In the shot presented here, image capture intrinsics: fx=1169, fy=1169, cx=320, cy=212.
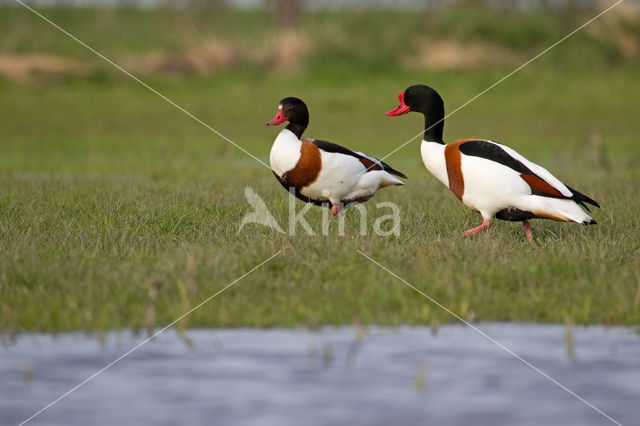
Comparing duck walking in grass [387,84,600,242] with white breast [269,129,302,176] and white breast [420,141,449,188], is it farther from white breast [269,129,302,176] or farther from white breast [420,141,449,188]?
white breast [269,129,302,176]

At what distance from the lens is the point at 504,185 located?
306 inches

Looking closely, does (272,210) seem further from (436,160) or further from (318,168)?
(436,160)

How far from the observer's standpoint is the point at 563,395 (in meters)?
4.94

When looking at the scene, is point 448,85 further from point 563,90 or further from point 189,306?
point 189,306

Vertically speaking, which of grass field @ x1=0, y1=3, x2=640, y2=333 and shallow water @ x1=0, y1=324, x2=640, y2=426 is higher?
grass field @ x1=0, y1=3, x2=640, y2=333

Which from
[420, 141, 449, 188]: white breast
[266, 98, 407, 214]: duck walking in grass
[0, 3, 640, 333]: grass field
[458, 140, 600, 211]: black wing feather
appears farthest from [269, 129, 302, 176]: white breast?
[458, 140, 600, 211]: black wing feather

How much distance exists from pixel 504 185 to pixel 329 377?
3020 mm

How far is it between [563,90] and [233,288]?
1722 centimetres

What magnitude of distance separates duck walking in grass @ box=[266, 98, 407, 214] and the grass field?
0.83 feet

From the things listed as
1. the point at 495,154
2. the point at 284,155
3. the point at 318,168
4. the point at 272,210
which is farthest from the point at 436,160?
the point at 272,210

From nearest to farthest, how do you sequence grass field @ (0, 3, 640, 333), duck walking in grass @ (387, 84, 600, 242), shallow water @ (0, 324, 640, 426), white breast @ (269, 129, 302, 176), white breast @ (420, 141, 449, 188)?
shallow water @ (0, 324, 640, 426) < grass field @ (0, 3, 640, 333) < duck walking in grass @ (387, 84, 600, 242) < white breast @ (420, 141, 449, 188) < white breast @ (269, 129, 302, 176)

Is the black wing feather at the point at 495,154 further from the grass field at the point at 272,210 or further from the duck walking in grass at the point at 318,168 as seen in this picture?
the duck walking in grass at the point at 318,168

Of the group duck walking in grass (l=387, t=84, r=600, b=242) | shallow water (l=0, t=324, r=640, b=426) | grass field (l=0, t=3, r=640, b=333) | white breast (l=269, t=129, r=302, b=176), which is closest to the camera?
shallow water (l=0, t=324, r=640, b=426)

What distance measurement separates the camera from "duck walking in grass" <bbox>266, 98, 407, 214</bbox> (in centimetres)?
883
